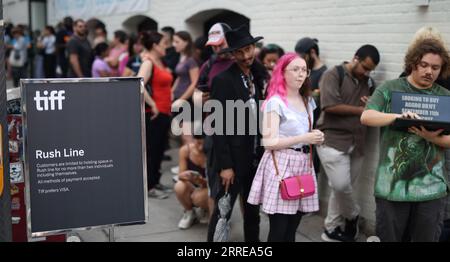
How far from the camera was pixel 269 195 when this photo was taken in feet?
13.0

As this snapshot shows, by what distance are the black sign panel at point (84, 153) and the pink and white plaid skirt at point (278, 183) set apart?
92cm

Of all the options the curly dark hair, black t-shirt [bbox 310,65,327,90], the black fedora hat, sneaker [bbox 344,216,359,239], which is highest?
the black fedora hat

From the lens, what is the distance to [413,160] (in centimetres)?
363

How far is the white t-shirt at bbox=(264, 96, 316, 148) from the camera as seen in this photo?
3914 millimetres

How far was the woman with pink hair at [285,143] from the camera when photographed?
3906 millimetres

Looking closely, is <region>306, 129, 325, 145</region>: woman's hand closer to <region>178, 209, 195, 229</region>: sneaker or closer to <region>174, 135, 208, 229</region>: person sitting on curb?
<region>174, 135, 208, 229</region>: person sitting on curb

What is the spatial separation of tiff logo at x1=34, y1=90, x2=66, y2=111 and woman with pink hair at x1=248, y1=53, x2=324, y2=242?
1460 millimetres

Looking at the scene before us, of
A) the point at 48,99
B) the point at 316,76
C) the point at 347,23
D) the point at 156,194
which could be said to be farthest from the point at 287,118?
the point at 156,194

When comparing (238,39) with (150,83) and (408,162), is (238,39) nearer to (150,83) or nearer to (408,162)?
(408,162)

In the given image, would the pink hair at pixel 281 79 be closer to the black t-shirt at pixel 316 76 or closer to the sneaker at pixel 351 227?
the black t-shirt at pixel 316 76

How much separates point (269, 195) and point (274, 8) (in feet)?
11.4

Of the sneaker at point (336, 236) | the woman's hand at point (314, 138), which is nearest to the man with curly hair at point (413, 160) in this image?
the woman's hand at point (314, 138)

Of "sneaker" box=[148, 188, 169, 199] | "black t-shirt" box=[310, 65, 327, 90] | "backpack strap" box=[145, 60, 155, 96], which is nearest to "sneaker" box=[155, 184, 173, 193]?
"sneaker" box=[148, 188, 169, 199]
